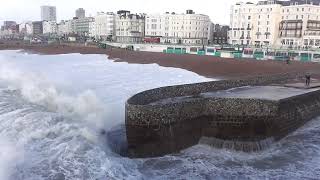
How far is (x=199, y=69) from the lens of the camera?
54.6 meters

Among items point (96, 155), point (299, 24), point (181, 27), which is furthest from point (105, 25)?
Answer: point (96, 155)

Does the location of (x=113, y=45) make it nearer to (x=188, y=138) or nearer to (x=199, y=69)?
(x=199, y=69)

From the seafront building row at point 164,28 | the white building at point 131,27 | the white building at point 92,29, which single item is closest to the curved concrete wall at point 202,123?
the seafront building row at point 164,28

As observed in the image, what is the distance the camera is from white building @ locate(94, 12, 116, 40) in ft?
552

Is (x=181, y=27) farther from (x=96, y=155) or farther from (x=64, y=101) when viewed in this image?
(x=96, y=155)

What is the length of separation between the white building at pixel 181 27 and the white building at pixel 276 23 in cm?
2426

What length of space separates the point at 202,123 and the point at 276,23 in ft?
320

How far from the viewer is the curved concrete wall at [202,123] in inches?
707

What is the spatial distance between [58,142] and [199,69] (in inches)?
1552

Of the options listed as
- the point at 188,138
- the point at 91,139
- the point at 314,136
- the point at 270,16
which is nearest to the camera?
the point at 91,139

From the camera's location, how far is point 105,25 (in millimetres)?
173500

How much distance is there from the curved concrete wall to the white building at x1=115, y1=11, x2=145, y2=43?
137m

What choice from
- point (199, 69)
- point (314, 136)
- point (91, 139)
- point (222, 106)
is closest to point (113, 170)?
point (91, 139)

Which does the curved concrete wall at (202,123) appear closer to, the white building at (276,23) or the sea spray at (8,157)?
the sea spray at (8,157)
